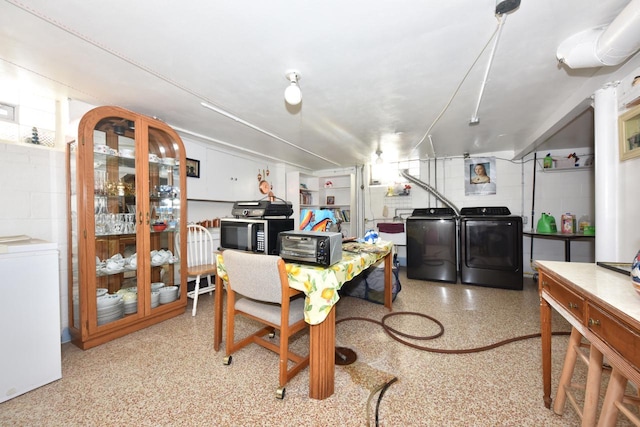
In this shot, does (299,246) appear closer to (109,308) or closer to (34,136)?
(109,308)

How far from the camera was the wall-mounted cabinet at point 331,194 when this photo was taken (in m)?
5.14

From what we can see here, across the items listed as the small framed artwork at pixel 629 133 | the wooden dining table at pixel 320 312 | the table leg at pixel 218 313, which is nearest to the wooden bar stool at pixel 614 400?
the wooden dining table at pixel 320 312

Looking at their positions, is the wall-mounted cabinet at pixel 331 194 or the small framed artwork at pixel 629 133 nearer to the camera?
the small framed artwork at pixel 629 133

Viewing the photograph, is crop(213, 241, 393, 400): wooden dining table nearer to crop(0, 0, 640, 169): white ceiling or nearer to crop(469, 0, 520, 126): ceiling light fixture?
crop(0, 0, 640, 169): white ceiling

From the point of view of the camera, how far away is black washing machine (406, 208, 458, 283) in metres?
3.70

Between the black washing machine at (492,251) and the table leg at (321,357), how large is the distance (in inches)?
123

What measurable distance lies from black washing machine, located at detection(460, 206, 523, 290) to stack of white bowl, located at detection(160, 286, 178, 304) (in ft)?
12.9

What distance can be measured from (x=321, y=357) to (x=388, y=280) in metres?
1.48

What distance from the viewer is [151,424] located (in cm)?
126

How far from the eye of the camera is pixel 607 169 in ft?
5.80

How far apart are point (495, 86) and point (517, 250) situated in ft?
8.07

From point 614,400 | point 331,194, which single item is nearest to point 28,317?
point 614,400

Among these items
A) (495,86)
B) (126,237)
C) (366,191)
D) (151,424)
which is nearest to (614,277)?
(495,86)

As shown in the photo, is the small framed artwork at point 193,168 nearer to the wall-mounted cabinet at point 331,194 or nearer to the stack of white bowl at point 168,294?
the stack of white bowl at point 168,294
